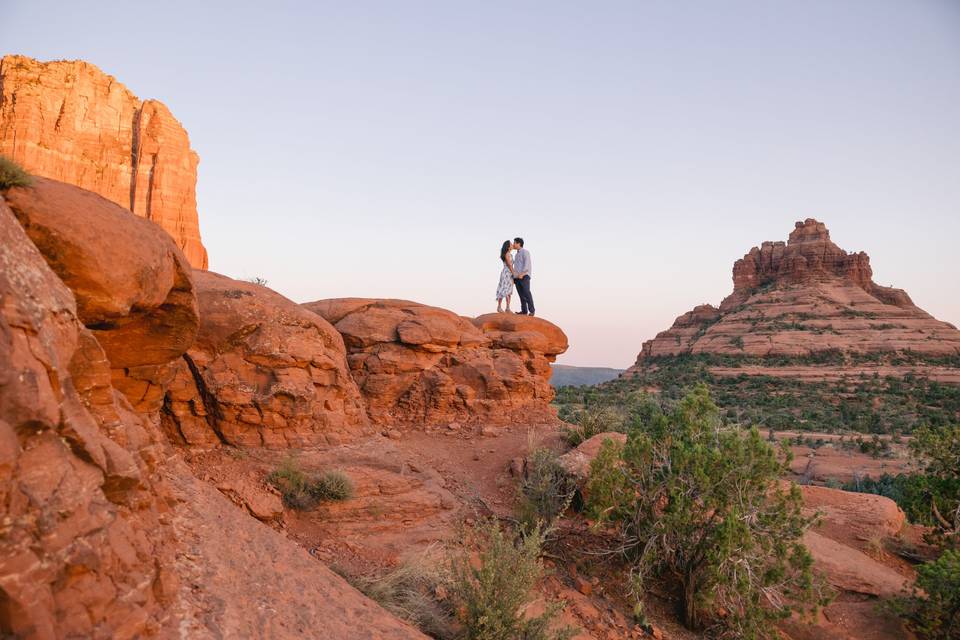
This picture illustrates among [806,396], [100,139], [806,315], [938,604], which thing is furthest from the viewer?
[806,315]

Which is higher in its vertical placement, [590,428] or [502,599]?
[590,428]

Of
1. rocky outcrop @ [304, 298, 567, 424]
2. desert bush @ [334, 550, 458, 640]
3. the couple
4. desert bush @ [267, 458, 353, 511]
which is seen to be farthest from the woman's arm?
desert bush @ [334, 550, 458, 640]

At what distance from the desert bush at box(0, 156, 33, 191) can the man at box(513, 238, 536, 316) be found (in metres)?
11.4

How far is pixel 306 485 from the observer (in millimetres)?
7754

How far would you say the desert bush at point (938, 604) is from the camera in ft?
24.8

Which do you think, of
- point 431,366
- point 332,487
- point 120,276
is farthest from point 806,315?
point 120,276

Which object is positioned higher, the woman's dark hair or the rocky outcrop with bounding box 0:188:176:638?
the woman's dark hair

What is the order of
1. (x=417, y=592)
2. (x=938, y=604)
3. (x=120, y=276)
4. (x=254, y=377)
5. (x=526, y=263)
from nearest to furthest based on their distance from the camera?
1. (x=120, y=276)
2. (x=417, y=592)
3. (x=938, y=604)
4. (x=254, y=377)
5. (x=526, y=263)

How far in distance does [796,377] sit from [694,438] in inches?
1558

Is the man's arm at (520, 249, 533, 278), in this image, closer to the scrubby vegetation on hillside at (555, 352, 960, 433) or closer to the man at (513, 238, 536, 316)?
the man at (513, 238, 536, 316)

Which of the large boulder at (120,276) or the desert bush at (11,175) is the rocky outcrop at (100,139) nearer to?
the large boulder at (120,276)

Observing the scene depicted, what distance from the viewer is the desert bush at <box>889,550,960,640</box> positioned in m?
7.57

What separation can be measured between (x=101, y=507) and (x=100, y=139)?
1355 inches

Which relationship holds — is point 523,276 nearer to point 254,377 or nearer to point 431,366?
point 431,366
